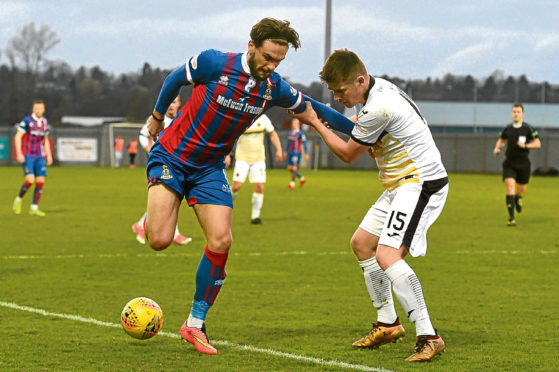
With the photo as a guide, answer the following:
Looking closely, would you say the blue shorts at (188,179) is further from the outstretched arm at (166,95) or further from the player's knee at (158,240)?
the player's knee at (158,240)

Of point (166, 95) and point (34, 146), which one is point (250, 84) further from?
point (34, 146)

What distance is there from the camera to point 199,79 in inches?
→ 262

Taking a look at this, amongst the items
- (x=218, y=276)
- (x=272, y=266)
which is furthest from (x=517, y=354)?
(x=272, y=266)

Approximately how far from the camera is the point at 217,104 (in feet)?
21.8

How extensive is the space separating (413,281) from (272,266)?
17.5 feet

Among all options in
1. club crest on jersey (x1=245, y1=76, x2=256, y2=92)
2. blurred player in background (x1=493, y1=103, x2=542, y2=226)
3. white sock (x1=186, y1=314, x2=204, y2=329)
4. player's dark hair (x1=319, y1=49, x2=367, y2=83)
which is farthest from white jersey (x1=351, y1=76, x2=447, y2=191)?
blurred player in background (x1=493, y1=103, x2=542, y2=226)

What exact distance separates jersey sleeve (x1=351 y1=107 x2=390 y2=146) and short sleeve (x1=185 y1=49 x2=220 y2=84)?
3.74 ft

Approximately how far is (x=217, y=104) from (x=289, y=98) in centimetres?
57

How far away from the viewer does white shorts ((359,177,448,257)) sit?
20.9 ft

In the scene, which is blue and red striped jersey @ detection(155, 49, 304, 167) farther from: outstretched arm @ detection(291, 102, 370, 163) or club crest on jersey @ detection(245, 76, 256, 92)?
outstretched arm @ detection(291, 102, 370, 163)

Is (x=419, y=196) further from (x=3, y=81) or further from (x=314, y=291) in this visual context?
(x=3, y=81)

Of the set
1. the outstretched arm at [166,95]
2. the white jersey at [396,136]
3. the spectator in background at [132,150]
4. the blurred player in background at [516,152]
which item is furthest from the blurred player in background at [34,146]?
the spectator in background at [132,150]

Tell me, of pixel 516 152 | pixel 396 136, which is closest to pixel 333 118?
pixel 396 136

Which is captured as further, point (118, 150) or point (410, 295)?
point (118, 150)
